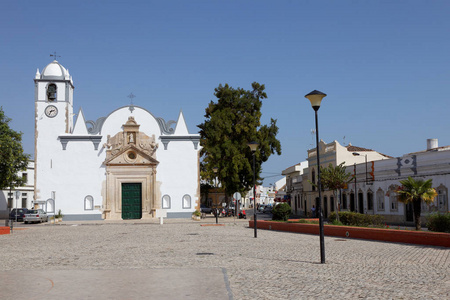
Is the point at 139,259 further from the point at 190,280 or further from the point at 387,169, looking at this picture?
the point at 387,169

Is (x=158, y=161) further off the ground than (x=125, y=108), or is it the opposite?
(x=125, y=108)

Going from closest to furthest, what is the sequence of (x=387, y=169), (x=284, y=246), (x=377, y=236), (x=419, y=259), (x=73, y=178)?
(x=419, y=259)
(x=284, y=246)
(x=377, y=236)
(x=387, y=169)
(x=73, y=178)

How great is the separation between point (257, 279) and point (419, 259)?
554 centimetres

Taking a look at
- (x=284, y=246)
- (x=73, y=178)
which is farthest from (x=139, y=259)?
(x=73, y=178)

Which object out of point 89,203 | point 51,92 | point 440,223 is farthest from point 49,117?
point 440,223

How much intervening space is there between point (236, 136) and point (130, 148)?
9.54 meters

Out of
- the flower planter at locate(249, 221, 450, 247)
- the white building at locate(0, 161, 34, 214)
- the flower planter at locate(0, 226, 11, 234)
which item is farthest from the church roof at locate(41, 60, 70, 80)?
the flower planter at locate(249, 221, 450, 247)

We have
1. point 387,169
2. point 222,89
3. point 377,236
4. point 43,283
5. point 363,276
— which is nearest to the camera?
point 43,283

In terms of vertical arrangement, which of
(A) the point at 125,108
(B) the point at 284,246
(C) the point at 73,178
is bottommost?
(B) the point at 284,246

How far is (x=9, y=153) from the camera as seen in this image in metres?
35.9

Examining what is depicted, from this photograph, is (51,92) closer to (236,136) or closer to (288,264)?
(236,136)

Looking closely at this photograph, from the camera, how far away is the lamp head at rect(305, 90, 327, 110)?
13.1 meters

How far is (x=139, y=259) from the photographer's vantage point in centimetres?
1341

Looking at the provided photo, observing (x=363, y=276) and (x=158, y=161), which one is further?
(x=158, y=161)
